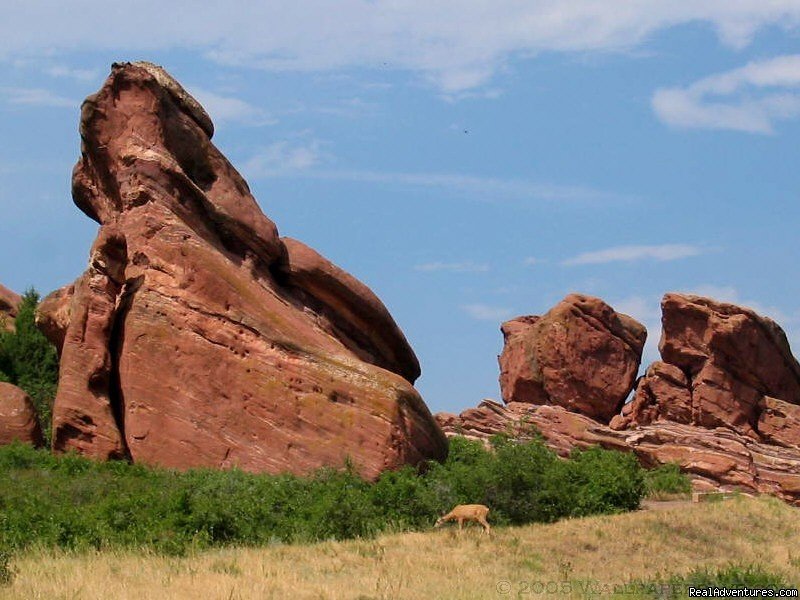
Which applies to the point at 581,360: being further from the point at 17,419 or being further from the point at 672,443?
the point at 17,419

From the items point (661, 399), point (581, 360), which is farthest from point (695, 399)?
point (581, 360)

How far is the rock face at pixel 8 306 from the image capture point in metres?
49.1

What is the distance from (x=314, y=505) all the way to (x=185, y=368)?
5474 mm

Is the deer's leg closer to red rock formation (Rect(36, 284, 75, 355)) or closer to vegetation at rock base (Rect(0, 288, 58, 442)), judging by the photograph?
red rock formation (Rect(36, 284, 75, 355))

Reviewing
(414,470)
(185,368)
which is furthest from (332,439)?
(185,368)

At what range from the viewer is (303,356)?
2591cm

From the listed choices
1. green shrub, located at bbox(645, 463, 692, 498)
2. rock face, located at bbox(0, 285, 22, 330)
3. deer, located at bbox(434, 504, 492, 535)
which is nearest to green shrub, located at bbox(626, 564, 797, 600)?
deer, located at bbox(434, 504, 492, 535)

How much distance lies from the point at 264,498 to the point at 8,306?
104 ft

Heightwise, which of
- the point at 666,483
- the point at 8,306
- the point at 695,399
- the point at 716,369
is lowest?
the point at 666,483

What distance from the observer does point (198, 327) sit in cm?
2627

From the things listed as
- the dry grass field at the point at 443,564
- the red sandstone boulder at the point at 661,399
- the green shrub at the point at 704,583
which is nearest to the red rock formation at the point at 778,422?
the red sandstone boulder at the point at 661,399

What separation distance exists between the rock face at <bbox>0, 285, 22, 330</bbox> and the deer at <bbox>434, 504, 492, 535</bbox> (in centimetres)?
2928

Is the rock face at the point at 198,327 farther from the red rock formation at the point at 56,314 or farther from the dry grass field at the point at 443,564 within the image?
the dry grass field at the point at 443,564

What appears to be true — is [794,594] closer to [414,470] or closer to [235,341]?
[414,470]
